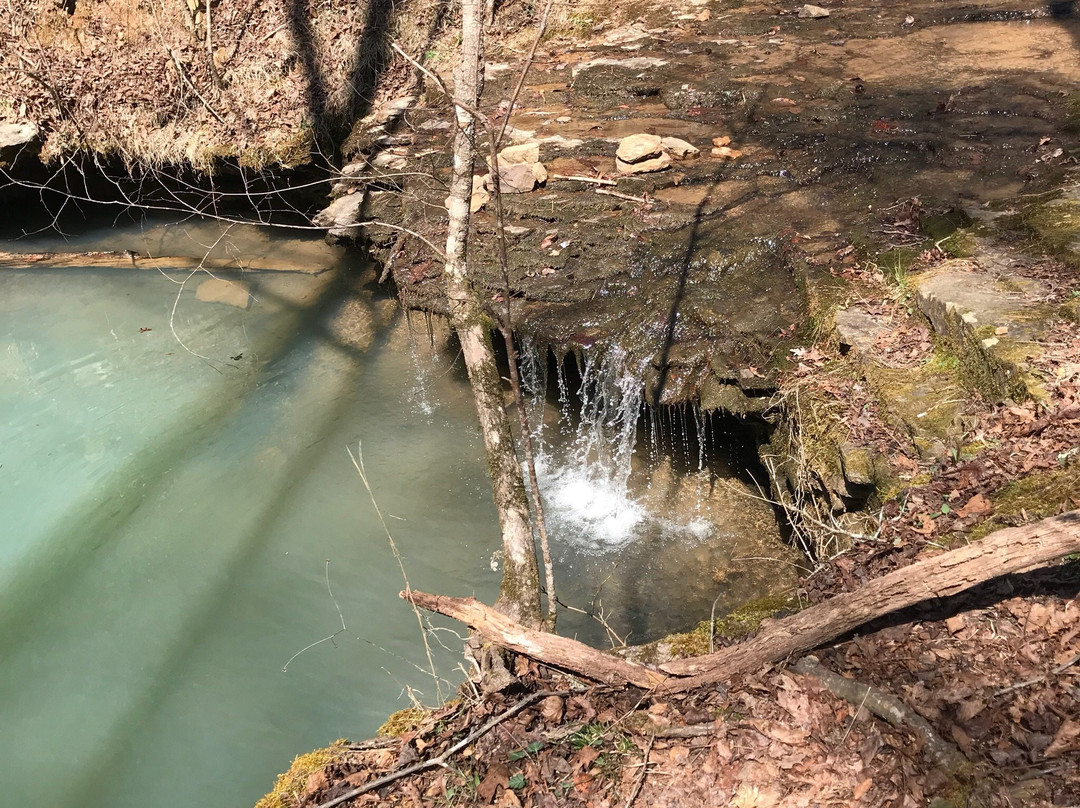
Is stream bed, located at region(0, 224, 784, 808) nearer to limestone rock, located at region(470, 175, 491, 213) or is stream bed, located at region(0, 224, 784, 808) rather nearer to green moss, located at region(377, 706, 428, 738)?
green moss, located at region(377, 706, 428, 738)

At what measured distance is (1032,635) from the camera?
299cm

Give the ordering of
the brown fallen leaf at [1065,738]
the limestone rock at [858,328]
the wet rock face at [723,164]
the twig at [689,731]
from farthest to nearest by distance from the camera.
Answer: the wet rock face at [723,164] → the limestone rock at [858,328] → the twig at [689,731] → the brown fallen leaf at [1065,738]

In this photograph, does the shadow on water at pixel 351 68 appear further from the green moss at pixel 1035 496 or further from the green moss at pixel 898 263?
the green moss at pixel 1035 496

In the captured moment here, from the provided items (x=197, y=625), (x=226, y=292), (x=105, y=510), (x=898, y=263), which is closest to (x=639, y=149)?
(x=898, y=263)

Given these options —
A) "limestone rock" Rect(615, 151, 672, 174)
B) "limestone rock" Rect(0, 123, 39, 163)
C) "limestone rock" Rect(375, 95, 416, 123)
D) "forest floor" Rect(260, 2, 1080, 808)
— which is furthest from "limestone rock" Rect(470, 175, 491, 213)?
"limestone rock" Rect(0, 123, 39, 163)

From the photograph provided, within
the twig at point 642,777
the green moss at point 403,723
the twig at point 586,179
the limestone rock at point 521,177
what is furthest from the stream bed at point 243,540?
the twig at point 586,179

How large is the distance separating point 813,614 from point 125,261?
314 inches

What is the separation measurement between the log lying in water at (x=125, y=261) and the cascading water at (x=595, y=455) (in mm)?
3457

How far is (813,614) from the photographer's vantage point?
3150mm

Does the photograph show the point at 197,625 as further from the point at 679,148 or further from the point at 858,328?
the point at 679,148

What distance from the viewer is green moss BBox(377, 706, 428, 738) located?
135 inches

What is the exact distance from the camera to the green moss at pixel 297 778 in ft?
10.7

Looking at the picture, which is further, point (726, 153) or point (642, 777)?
point (726, 153)

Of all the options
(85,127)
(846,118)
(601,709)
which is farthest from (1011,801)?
(85,127)
